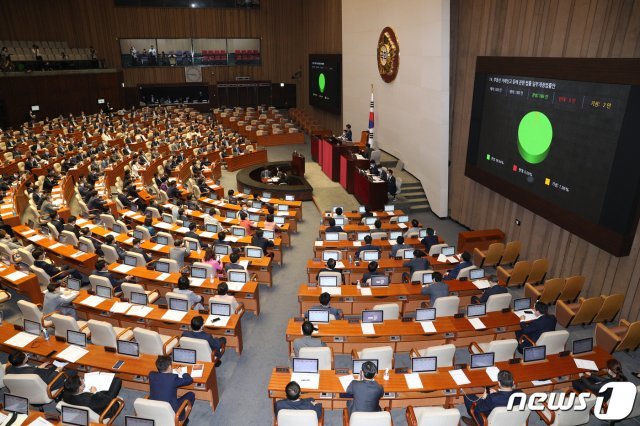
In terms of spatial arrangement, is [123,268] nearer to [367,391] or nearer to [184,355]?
[184,355]

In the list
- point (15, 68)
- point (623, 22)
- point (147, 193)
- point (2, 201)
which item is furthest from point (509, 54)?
point (15, 68)

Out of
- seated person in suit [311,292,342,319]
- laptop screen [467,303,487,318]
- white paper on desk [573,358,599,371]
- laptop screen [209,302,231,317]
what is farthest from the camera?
laptop screen [467,303,487,318]

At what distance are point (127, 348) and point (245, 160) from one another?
657 inches

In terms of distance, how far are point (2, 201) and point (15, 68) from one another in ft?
52.7

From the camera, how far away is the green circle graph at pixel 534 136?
10.8m

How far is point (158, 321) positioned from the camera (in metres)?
8.71

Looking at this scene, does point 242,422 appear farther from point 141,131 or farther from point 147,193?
point 141,131

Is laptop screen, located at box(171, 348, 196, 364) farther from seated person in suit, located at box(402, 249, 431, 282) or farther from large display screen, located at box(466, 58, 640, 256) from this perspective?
large display screen, located at box(466, 58, 640, 256)

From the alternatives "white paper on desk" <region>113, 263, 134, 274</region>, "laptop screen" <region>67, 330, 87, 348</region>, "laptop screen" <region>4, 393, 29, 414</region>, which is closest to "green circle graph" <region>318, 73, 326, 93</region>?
"white paper on desk" <region>113, 263, 134, 274</region>

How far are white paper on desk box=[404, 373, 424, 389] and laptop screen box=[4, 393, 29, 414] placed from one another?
554cm

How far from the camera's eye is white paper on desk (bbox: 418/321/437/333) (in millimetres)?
8242

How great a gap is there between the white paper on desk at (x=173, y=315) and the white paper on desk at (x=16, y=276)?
13.0ft

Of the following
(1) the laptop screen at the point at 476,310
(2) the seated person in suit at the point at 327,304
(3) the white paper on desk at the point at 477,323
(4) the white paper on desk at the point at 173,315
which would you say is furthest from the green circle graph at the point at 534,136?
(4) the white paper on desk at the point at 173,315

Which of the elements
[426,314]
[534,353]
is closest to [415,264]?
[426,314]
